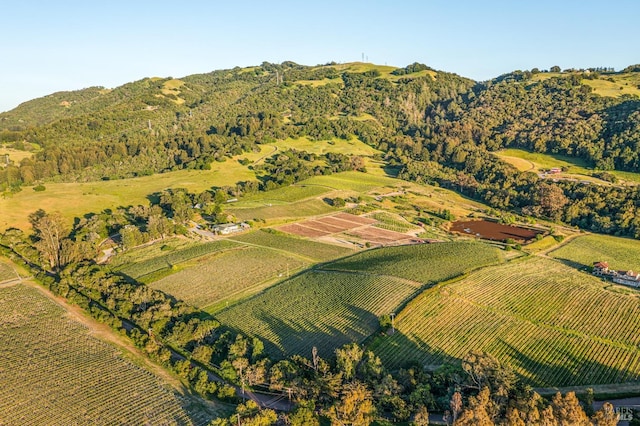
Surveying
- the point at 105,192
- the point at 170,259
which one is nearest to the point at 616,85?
the point at 170,259

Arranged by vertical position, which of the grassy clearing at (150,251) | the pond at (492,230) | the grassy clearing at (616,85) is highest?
the grassy clearing at (616,85)

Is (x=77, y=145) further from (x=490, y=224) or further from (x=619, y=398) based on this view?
(x=619, y=398)

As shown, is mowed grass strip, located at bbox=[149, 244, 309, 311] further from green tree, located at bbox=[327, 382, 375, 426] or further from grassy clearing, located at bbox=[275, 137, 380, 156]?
grassy clearing, located at bbox=[275, 137, 380, 156]

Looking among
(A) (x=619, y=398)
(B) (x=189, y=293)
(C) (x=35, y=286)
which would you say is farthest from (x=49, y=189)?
(A) (x=619, y=398)

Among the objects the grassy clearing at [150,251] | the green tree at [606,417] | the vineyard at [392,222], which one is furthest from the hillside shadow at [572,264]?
the grassy clearing at [150,251]

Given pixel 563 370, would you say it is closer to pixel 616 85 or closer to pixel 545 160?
pixel 545 160

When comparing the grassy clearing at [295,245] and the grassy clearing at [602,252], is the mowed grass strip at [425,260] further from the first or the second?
the grassy clearing at [602,252]

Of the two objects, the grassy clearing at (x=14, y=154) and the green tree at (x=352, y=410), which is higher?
the grassy clearing at (x=14, y=154)
